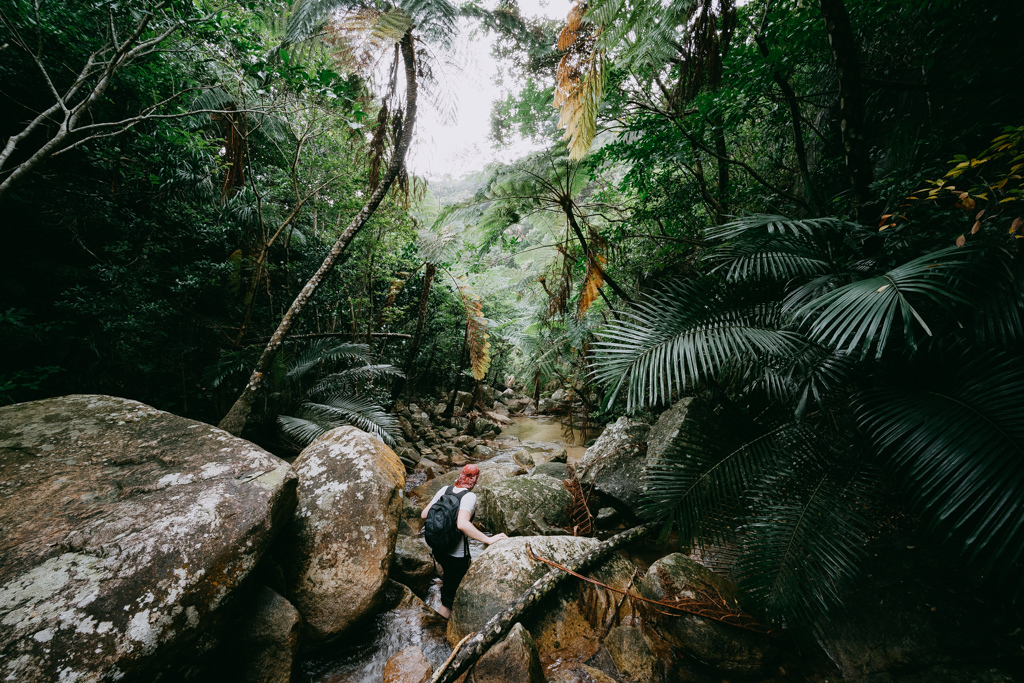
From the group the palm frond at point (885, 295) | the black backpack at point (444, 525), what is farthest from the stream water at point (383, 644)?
the palm frond at point (885, 295)

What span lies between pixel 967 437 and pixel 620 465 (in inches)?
117

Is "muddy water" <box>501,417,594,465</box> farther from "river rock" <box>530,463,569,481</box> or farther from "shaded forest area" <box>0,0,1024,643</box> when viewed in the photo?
"shaded forest area" <box>0,0,1024,643</box>

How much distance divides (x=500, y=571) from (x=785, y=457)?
214 cm

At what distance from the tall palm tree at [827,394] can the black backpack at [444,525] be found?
1552 mm

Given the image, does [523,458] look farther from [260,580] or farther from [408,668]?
[260,580]

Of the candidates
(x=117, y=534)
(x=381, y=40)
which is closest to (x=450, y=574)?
(x=117, y=534)

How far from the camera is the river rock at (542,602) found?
95.2 inches

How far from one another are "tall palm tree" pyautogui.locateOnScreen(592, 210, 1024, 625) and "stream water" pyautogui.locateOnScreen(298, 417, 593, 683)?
6.46 ft

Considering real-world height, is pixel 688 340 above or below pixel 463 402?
above

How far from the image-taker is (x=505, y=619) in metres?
2.14

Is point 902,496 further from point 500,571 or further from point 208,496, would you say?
point 208,496

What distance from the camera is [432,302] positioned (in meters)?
8.70

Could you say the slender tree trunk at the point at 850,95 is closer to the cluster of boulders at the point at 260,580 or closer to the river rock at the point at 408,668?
the cluster of boulders at the point at 260,580

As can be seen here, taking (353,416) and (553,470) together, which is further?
(553,470)
